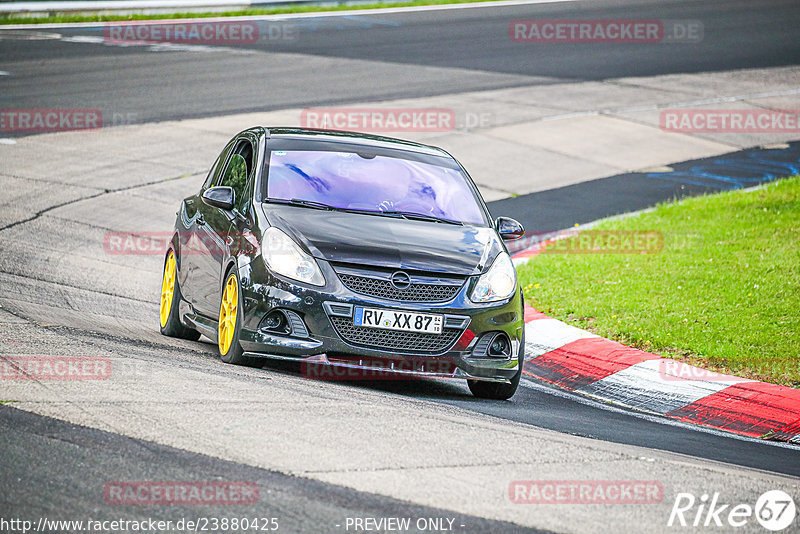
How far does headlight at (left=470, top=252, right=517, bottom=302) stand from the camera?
7.67 meters

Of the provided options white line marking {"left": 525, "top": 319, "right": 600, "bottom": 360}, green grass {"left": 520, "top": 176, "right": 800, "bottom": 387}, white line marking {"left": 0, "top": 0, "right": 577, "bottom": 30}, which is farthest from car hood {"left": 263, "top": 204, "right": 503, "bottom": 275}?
white line marking {"left": 0, "top": 0, "right": 577, "bottom": 30}

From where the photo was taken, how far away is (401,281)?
7.38 m

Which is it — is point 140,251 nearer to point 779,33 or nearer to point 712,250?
point 712,250

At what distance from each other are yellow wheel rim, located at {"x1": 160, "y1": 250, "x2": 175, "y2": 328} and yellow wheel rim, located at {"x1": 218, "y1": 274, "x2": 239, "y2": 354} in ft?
4.53

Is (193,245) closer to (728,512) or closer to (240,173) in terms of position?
(240,173)

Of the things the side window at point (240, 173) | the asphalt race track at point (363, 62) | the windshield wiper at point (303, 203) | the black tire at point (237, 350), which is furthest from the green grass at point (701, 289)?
the asphalt race track at point (363, 62)

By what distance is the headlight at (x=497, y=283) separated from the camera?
767 cm

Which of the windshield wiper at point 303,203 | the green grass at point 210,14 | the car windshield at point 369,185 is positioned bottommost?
the windshield wiper at point 303,203

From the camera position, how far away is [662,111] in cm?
2239

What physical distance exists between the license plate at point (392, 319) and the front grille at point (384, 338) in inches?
1.3

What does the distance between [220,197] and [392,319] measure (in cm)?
184

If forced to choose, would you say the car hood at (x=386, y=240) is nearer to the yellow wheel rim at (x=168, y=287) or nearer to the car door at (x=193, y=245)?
the car door at (x=193, y=245)

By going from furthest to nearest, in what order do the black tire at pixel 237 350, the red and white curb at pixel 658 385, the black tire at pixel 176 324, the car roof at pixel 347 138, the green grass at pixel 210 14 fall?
the green grass at pixel 210 14
the black tire at pixel 176 324
the car roof at pixel 347 138
the red and white curb at pixel 658 385
the black tire at pixel 237 350

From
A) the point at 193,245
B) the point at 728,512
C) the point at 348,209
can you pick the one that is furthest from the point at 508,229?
the point at 728,512
